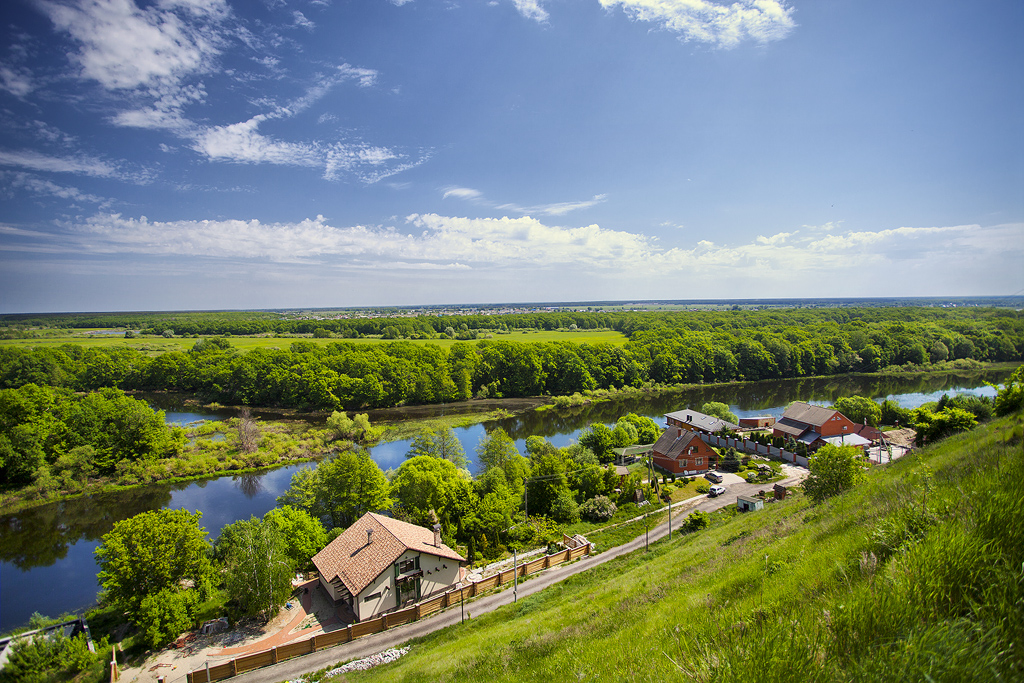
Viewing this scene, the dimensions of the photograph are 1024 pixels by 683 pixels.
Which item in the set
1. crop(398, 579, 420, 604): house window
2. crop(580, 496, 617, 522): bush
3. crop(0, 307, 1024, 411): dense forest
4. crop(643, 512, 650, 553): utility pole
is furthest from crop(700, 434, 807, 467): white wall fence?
crop(0, 307, 1024, 411): dense forest

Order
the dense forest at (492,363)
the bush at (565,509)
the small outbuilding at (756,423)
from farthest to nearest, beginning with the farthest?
the dense forest at (492,363), the small outbuilding at (756,423), the bush at (565,509)

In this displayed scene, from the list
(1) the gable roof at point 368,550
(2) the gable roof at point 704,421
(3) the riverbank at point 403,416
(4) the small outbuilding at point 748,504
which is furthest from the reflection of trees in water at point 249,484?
(2) the gable roof at point 704,421

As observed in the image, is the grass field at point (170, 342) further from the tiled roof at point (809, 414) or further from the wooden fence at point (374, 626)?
the wooden fence at point (374, 626)

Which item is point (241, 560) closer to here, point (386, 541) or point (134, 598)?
point (134, 598)

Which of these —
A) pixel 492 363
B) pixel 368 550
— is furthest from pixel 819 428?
pixel 492 363

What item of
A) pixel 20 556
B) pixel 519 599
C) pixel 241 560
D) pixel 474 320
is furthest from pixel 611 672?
pixel 474 320

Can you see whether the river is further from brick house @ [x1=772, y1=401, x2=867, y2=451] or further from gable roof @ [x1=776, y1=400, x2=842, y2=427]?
brick house @ [x1=772, y1=401, x2=867, y2=451]

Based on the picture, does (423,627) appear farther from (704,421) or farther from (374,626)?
(704,421)

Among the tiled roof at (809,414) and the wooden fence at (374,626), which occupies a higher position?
the tiled roof at (809,414)
